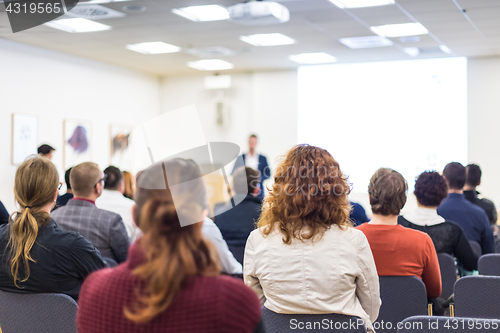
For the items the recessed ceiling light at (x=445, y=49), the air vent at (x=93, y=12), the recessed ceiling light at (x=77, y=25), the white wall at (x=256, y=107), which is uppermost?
the recessed ceiling light at (x=445, y=49)

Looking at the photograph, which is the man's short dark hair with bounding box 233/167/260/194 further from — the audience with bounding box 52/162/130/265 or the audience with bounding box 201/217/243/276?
the audience with bounding box 52/162/130/265

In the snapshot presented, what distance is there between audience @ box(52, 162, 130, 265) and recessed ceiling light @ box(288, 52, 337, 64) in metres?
6.26

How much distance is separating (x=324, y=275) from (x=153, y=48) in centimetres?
717

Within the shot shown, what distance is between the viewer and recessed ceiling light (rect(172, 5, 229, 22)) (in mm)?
6168

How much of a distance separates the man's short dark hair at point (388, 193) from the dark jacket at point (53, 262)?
1.32 m

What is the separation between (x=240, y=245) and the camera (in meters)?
3.72

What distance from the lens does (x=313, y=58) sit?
9.23 metres

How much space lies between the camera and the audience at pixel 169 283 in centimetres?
104

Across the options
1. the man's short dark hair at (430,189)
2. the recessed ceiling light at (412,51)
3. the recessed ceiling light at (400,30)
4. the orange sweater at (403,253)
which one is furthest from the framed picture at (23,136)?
the orange sweater at (403,253)

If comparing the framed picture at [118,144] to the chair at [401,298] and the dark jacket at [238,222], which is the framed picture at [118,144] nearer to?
the dark jacket at [238,222]

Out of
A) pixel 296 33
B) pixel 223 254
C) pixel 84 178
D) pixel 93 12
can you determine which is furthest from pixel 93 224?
pixel 296 33

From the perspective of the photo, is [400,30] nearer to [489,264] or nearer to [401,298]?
[489,264]

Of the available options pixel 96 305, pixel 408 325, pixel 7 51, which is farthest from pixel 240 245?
pixel 7 51

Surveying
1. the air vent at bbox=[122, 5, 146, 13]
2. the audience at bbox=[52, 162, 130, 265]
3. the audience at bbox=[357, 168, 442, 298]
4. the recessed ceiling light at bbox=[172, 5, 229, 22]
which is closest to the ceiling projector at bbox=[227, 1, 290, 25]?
the recessed ceiling light at bbox=[172, 5, 229, 22]
